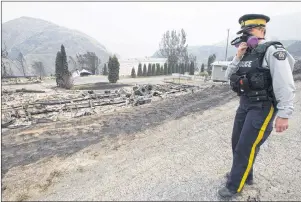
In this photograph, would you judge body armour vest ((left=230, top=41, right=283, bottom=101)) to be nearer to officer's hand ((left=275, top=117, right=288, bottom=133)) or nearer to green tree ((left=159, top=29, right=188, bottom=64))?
officer's hand ((left=275, top=117, right=288, bottom=133))

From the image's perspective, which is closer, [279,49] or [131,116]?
[279,49]

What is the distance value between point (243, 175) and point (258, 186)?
51 centimetres

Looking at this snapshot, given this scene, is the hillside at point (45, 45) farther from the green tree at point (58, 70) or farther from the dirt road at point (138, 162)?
the dirt road at point (138, 162)

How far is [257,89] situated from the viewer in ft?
7.89

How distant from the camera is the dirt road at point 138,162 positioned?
2678 millimetres

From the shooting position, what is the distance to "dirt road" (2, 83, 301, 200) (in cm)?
268

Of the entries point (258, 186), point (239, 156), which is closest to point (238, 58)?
point (239, 156)

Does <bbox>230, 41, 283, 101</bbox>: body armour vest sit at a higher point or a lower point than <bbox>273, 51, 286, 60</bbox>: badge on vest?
lower

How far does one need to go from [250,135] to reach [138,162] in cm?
170

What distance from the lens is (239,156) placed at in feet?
8.18

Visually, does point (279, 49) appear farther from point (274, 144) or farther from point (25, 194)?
point (25, 194)

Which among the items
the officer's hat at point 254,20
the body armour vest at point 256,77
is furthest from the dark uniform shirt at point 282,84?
the officer's hat at point 254,20

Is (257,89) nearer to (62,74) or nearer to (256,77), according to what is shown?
(256,77)

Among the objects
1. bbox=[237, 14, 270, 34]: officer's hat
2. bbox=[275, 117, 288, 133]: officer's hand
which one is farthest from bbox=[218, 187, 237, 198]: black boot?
bbox=[237, 14, 270, 34]: officer's hat
